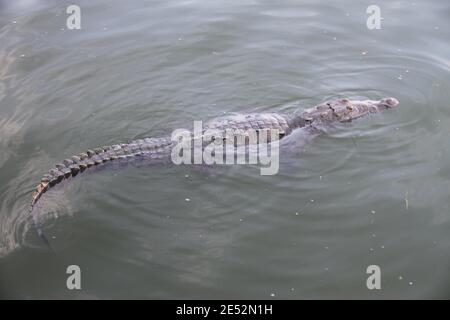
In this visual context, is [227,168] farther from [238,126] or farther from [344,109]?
[344,109]

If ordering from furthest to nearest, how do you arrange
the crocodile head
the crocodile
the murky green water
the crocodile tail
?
1. the crocodile head
2. the crocodile
3. the crocodile tail
4. the murky green water

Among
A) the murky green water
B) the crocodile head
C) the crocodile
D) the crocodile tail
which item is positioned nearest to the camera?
the murky green water

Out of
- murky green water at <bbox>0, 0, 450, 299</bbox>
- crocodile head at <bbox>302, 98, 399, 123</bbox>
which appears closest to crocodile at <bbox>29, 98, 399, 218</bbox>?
crocodile head at <bbox>302, 98, 399, 123</bbox>

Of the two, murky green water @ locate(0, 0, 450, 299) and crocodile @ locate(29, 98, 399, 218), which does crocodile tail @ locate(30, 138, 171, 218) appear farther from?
murky green water @ locate(0, 0, 450, 299)

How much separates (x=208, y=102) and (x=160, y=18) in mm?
2914

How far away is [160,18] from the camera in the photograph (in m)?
10.2

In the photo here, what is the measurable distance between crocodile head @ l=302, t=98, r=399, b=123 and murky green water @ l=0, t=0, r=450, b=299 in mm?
152

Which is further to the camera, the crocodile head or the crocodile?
the crocodile head

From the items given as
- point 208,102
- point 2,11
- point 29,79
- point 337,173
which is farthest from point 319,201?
point 2,11

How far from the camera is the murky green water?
573cm

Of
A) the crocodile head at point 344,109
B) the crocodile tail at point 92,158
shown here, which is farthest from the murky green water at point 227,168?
the crocodile tail at point 92,158

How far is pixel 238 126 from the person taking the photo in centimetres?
741

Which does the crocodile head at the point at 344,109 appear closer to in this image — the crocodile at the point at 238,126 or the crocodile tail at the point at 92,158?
the crocodile at the point at 238,126
